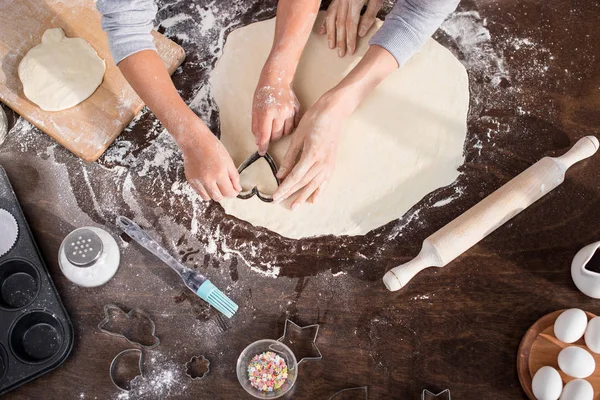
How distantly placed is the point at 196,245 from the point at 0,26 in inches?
33.6

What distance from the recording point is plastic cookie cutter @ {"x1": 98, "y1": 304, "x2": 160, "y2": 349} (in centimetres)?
119

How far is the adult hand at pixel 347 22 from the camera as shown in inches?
50.8

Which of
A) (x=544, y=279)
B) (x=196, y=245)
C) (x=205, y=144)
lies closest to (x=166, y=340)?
(x=196, y=245)

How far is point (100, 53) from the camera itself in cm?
135

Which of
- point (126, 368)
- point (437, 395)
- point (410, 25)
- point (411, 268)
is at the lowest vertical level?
point (126, 368)

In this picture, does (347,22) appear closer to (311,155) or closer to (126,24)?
(311,155)

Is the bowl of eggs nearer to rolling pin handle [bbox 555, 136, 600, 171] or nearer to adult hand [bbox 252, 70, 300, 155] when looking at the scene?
rolling pin handle [bbox 555, 136, 600, 171]

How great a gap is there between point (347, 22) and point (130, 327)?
3.18 ft

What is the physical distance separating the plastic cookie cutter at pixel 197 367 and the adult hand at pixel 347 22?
86cm

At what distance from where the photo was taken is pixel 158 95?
1.21 meters

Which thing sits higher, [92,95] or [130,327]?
[92,95]

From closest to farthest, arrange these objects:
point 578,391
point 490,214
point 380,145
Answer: point 578,391, point 490,214, point 380,145

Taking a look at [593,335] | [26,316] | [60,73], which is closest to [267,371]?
[26,316]

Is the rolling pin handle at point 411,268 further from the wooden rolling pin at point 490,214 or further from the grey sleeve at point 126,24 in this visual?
the grey sleeve at point 126,24
